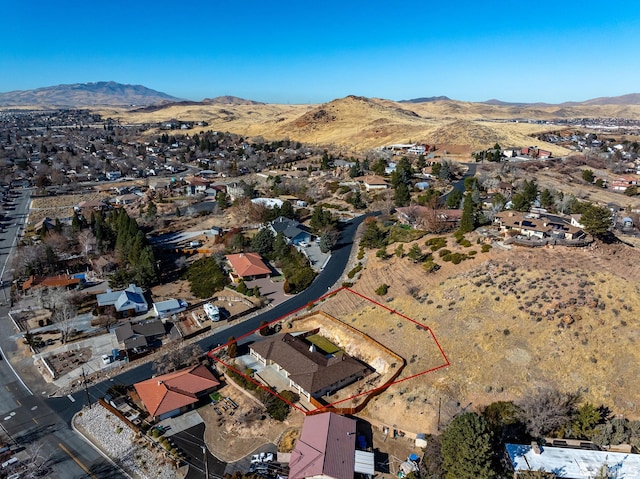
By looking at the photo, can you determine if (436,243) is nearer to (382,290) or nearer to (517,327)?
(382,290)

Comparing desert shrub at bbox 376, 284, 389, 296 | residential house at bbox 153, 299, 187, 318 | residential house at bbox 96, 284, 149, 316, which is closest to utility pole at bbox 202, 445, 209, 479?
residential house at bbox 153, 299, 187, 318

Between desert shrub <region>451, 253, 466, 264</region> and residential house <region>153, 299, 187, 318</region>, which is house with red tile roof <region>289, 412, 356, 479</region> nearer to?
desert shrub <region>451, 253, 466, 264</region>

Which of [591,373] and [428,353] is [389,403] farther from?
[591,373]

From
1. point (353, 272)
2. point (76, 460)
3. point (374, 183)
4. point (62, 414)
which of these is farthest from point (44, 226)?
point (374, 183)

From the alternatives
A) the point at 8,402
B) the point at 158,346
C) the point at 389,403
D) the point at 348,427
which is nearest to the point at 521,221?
the point at 389,403

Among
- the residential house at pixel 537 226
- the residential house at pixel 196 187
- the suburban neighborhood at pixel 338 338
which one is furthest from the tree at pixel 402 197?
the residential house at pixel 196 187

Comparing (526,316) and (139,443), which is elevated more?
(526,316)

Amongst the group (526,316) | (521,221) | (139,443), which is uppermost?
(521,221)

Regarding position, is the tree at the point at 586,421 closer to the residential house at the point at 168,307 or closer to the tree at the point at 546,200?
the residential house at the point at 168,307
